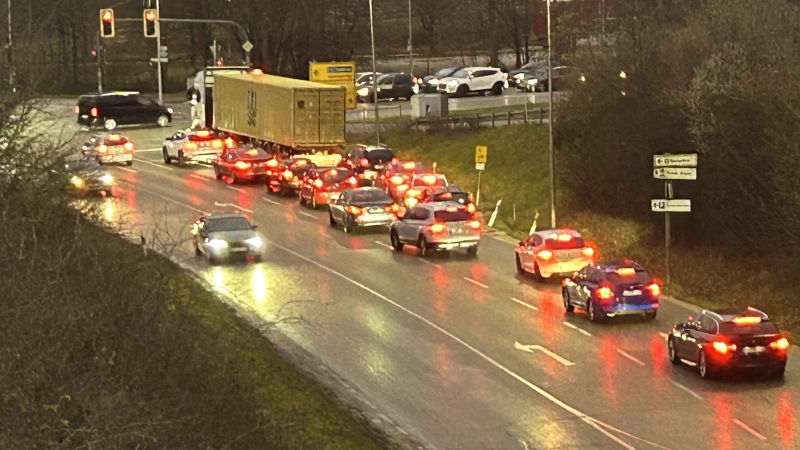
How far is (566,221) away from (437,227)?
796 cm

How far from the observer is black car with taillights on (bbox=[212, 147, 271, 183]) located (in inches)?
1991

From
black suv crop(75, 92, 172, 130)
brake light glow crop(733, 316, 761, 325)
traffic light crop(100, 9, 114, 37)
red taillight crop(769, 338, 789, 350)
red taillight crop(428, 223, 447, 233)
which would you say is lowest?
red taillight crop(769, 338, 789, 350)

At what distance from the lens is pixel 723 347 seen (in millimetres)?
23234

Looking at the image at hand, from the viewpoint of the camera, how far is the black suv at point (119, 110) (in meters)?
69.8

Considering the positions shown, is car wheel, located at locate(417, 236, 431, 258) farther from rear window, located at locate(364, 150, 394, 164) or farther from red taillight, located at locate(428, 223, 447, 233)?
rear window, located at locate(364, 150, 394, 164)

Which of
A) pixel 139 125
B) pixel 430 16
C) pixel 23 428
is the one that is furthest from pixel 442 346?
pixel 430 16

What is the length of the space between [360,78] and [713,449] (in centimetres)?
6636

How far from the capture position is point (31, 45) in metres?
23.4

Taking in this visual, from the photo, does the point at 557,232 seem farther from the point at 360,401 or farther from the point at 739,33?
the point at 360,401

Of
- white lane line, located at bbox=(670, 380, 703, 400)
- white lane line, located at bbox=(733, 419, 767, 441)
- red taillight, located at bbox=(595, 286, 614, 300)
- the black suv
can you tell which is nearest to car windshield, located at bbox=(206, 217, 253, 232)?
red taillight, located at bbox=(595, 286, 614, 300)

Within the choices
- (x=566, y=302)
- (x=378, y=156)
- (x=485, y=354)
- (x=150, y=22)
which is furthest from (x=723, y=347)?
(x=150, y=22)

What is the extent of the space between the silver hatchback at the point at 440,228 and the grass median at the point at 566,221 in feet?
13.1

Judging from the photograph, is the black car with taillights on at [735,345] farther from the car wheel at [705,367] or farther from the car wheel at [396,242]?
the car wheel at [396,242]

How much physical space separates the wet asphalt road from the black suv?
101 feet
